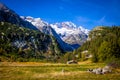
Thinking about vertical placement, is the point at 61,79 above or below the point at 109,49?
below

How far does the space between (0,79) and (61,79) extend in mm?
13548

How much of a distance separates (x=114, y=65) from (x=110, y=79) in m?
32.6

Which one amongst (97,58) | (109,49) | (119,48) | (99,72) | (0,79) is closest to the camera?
(0,79)

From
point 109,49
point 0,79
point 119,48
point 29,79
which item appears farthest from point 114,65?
point 119,48

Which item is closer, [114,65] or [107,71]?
[107,71]

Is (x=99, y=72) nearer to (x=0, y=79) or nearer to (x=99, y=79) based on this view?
(x=99, y=79)

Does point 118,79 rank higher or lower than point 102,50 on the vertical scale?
lower

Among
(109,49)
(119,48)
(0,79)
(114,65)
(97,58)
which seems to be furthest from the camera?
(97,58)

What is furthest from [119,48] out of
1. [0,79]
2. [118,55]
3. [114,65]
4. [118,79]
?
[0,79]

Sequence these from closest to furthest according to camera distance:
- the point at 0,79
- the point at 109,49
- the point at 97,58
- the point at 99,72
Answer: the point at 0,79 → the point at 99,72 → the point at 109,49 → the point at 97,58

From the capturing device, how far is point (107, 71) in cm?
6444

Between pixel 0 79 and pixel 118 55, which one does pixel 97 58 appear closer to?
pixel 118 55

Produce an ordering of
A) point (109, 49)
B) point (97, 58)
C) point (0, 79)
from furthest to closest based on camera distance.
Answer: point (97, 58)
point (109, 49)
point (0, 79)

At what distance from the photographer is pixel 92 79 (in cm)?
4934
